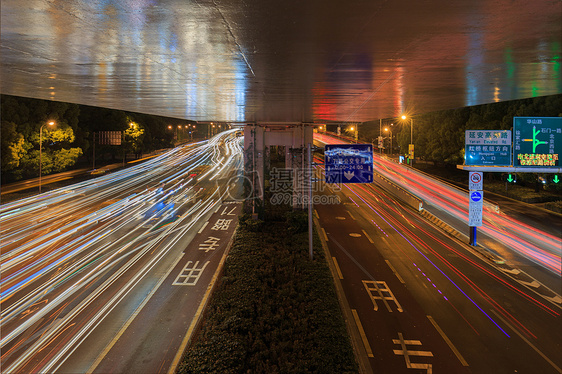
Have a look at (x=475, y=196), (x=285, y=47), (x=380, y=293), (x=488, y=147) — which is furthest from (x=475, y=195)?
(x=285, y=47)

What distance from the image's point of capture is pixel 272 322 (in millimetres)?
8875

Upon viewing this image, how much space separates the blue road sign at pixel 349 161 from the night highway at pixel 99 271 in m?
7.03

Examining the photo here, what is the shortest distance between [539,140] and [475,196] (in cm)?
433

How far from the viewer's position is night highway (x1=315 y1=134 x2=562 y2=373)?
8430 mm

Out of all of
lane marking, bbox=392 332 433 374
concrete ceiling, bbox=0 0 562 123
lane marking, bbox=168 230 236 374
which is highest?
concrete ceiling, bbox=0 0 562 123

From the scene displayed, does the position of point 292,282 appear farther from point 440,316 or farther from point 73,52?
point 73,52

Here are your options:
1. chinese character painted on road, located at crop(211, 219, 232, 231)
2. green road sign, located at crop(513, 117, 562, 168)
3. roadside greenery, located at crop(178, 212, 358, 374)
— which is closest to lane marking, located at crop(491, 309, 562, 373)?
roadside greenery, located at crop(178, 212, 358, 374)

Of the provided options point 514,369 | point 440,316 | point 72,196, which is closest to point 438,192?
point 440,316

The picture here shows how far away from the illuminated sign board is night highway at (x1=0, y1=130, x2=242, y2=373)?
12.0 m

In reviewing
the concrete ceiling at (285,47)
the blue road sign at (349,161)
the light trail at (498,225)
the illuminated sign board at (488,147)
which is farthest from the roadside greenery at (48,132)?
the light trail at (498,225)

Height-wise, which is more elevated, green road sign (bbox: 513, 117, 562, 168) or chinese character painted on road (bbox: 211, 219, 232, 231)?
green road sign (bbox: 513, 117, 562, 168)

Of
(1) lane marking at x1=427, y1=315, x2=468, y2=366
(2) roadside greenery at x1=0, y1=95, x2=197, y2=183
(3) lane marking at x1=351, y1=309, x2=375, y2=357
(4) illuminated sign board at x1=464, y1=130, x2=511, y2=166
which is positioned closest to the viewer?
(1) lane marking at x1=427, y1=315, x2=468, y2=366

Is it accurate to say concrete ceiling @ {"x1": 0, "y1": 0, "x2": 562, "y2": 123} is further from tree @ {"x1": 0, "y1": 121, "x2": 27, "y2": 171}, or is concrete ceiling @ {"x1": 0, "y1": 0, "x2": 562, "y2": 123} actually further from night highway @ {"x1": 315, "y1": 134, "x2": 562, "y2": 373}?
tree @ {"x1": 0, "y1": 121, "x2": 27, "y2": 171}

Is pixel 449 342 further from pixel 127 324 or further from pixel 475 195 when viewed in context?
pixel 127 324
